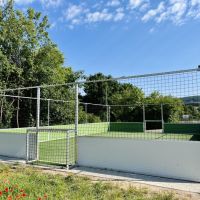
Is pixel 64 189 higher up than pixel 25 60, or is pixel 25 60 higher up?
pixel 25 60

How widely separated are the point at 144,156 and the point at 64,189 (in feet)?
5.62

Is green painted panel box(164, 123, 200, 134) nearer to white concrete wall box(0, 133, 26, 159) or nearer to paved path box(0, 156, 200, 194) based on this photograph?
paved path box(0, 156, 200, 194)

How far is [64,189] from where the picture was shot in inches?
138

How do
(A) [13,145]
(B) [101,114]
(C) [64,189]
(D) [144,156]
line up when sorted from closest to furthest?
(C) [64,189], (D) [144,156], (A) [13,145], (B) [101,114]

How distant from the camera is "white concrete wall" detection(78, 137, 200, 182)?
4078 mm

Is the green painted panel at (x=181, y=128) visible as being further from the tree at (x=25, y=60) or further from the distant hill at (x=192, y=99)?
the distant hill at (x=192, y=99)

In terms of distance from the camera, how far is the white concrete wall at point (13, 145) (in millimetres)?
6043

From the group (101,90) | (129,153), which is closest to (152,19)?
(129,153)

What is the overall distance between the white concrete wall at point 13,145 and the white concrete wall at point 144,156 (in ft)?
5.79

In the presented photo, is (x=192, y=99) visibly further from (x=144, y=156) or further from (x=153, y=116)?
(x=153, y=116)

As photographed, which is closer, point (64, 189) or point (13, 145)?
point (64, 189)

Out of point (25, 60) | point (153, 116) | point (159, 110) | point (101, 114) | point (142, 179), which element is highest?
point (25, 60)

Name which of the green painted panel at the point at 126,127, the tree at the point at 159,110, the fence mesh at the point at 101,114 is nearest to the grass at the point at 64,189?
Answer: the fence mesh at the point at 101,114

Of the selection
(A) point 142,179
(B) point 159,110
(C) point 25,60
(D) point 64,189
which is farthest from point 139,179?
(B) point 159,110
